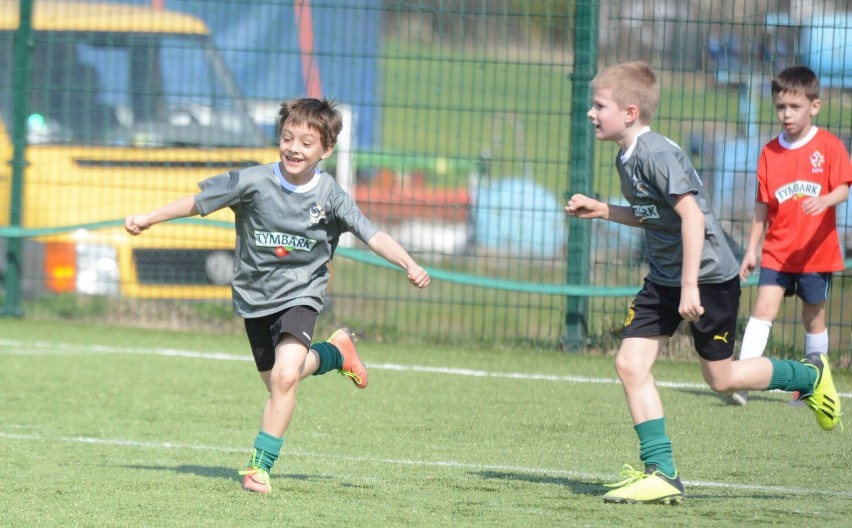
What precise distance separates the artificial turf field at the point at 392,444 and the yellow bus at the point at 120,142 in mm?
1060

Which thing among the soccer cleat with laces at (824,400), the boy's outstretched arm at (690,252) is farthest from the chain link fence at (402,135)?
the boy's outstretched arm at (690,252)

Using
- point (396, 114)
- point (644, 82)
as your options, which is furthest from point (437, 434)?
point (396, 114)

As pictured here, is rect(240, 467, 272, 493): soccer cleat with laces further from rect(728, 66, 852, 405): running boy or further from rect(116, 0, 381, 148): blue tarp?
rect(116, 0, 381, 148): blue tarp

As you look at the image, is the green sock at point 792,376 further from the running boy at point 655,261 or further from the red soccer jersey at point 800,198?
the red soccer jersey at point 800,198

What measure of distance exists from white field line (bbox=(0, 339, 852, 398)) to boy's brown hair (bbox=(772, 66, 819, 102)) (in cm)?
201

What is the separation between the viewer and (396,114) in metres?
9.98

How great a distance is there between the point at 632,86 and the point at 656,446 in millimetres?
1350

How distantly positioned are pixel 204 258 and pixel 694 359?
3.85 metres

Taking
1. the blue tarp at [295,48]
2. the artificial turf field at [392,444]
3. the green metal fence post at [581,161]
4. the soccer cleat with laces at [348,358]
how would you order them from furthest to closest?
the blue tarp at [295,48] → the green metal fence post at [581,161] → the soccer cleat with laces at [348,358] → the artificial turf field at [392,444]

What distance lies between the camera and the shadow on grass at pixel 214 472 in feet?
17.2

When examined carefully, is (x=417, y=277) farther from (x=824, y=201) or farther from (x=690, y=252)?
(x=824, y=201)

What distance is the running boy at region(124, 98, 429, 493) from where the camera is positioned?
5043 millimetres

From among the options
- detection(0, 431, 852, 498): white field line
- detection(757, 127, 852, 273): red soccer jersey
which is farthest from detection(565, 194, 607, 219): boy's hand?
detection(757, 127, 852, 273): red soccer jersey

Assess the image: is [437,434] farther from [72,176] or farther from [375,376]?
[72,176]
